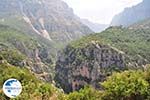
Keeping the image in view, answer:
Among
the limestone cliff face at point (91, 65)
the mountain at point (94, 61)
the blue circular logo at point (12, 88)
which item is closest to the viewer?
the blue circular logo at point (12, 88)

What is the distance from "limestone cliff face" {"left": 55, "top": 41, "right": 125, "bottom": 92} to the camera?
5871 inches

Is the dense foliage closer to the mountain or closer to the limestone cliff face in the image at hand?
the limestone cliff face

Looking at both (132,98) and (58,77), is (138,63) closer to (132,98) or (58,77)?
(58,77)

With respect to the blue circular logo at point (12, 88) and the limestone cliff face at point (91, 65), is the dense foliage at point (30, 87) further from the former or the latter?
the limestone cliff face at point (91, 65)

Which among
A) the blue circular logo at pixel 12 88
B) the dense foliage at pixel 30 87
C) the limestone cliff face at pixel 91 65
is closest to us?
the blue circular logo at pixel 12 88

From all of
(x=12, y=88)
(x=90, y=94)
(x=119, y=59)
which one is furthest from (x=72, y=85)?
(x=12, y=88)

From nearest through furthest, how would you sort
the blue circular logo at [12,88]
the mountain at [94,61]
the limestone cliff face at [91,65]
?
the blue circular logo at [12,88] → the limestone cliff face at [91,65] → the mountain at [94,61]

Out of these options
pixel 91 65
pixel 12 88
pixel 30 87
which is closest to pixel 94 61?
pixel 91 65

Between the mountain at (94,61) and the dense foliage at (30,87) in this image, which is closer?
the dense foliage at (30,87)

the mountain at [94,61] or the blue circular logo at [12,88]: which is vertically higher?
the mountain at [94,61]

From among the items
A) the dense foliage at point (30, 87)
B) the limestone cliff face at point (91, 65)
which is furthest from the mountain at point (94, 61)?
the dense foliage at point (30, 87)

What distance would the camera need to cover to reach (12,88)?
64.3 feet

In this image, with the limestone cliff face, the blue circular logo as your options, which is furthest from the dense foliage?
the limestone cliff face

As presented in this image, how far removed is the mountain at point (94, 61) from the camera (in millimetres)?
149575
